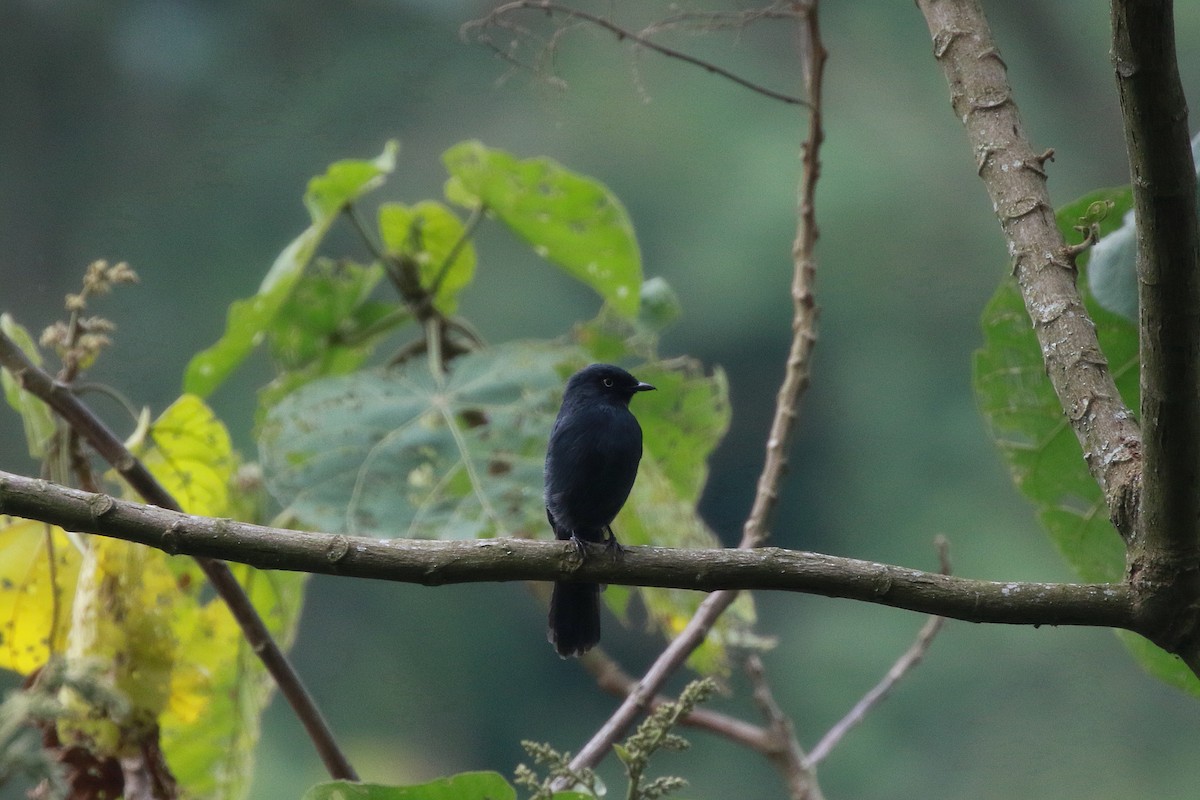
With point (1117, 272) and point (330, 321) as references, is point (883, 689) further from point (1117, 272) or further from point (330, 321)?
point (330, 321)

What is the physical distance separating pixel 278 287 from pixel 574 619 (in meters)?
1.17

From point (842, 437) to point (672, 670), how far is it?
24.1ft

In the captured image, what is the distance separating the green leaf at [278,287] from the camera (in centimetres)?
283

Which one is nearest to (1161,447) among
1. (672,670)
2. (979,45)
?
Answer: (979,45)

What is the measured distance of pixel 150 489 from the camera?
5.81 feet

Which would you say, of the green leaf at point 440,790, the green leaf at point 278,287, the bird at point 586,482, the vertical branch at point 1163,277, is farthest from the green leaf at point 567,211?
the vertical branch at point 1163,277

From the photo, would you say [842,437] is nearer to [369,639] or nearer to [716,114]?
[716,114]

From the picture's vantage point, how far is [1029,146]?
5.65 ft

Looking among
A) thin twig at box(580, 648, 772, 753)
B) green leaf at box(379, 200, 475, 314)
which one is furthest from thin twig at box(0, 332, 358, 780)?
green leaf at box(379, 200, 475, 314)

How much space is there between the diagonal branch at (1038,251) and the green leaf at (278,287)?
159cm

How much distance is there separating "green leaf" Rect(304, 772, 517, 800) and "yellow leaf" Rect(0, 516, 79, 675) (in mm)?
800

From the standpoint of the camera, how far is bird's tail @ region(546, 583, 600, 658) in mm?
2211

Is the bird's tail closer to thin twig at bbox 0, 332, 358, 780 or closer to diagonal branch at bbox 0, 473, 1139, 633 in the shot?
thin twig at bbox 0, 332, 358, 780

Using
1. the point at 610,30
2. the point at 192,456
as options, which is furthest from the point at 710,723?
the point at 610,30
